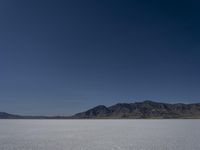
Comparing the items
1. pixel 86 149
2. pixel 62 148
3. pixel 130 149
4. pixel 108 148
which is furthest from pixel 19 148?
pixel 130 149

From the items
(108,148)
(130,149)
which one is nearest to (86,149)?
(108,148)

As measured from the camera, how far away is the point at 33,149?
4816 cm

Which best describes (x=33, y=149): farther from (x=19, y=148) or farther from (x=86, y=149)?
(x=86, y=149)

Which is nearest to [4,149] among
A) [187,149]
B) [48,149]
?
[48,149]

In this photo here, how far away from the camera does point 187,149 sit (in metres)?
47.8

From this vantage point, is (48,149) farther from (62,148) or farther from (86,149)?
(86,149)

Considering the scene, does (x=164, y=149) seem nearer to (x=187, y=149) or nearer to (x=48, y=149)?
(x=187, y=149)

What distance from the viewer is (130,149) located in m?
47.9

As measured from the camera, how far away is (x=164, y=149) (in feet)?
156

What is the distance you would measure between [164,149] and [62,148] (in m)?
18.3

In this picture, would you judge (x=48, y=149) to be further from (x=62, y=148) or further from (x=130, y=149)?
(x=130, y=149)

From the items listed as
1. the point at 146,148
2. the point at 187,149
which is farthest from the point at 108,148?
the point at 187,149

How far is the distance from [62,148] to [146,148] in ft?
50.6

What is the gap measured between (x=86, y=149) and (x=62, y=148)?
455cm
